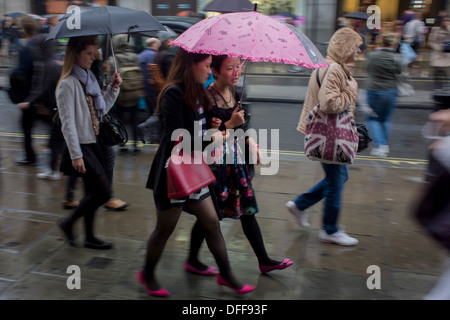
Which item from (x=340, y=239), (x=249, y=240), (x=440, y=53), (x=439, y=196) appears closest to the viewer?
(x=439, y=196)

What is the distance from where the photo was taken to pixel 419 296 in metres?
3.37

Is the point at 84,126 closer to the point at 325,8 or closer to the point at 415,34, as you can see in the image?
the point at 415,34

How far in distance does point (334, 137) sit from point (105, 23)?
2074 millimetres

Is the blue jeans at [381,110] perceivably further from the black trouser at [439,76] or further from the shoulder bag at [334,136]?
the black trouser at [439,76]

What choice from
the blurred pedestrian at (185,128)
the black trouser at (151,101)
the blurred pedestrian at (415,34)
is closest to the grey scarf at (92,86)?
the blurred pedestrian at (185,128)

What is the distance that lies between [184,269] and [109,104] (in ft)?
5.42

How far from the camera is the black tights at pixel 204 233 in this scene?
3078 mm

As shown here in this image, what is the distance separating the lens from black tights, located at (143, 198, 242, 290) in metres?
3.08

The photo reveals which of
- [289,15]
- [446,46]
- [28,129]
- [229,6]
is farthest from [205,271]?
[289,15]

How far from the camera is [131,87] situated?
680cm

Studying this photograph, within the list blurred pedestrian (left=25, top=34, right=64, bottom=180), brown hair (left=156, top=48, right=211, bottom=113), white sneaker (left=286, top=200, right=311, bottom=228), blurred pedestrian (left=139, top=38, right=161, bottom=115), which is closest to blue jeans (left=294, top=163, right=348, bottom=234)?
white sneaker (left=286, top=200, right=311, bottom=228)

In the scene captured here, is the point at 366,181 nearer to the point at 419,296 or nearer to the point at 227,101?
the point at 419,296

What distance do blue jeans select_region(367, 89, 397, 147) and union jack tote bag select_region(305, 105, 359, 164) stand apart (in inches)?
138
